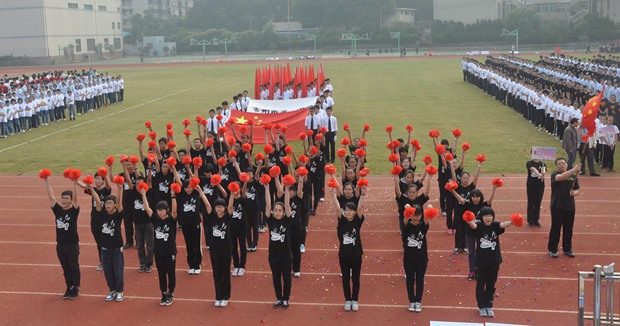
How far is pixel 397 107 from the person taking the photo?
88.7 feet

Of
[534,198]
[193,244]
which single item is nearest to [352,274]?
[193,244]

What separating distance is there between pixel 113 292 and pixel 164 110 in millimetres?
21168

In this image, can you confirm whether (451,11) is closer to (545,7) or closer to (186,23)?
(545,7)

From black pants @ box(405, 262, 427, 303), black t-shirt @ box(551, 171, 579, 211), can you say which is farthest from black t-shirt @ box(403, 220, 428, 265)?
black t-shirt @ box(551, 171, 579, 211)

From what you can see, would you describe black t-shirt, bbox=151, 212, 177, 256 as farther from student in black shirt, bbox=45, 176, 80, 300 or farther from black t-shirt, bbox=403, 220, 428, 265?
black t-shirt, bbox=403, 220, 428, 265

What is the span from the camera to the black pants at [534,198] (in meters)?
10.7

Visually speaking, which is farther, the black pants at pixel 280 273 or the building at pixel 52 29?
the building at pixel 52 29

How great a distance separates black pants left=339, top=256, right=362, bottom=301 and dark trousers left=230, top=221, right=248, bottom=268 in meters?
1.89

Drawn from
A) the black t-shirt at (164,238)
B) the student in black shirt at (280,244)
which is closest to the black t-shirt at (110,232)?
the black t-shirt at (164,238)

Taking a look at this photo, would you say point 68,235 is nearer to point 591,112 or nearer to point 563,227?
point 563,227

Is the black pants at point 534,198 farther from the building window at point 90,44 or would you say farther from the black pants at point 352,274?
the building window at point 90,44

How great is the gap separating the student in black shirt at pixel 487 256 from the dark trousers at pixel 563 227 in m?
2.40

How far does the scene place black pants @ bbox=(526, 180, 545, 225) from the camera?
1070cm

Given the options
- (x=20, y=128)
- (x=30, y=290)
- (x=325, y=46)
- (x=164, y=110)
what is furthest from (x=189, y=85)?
(x=325, y=46)
